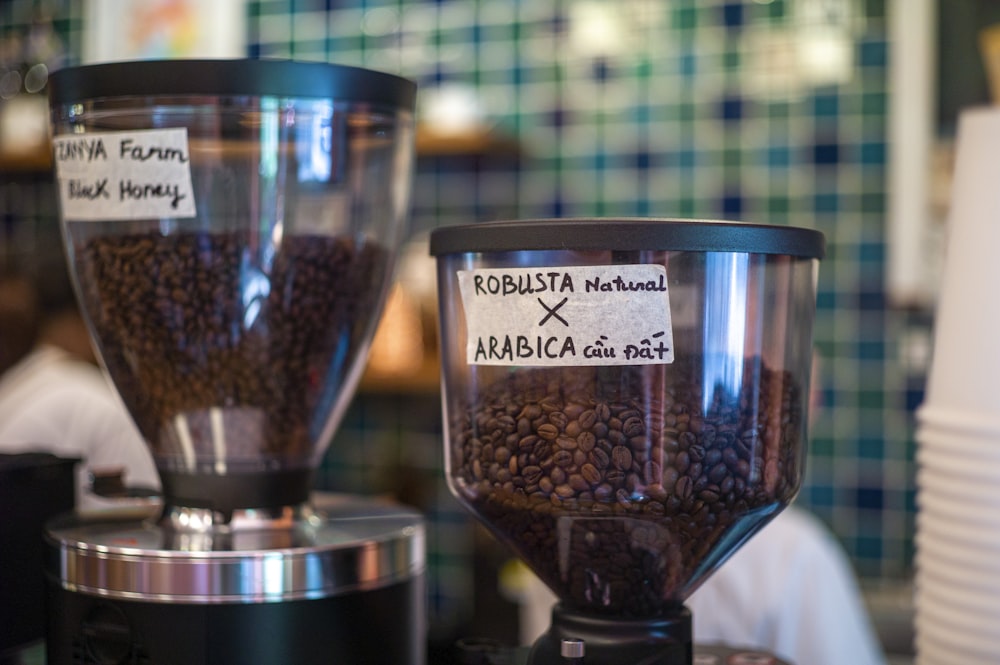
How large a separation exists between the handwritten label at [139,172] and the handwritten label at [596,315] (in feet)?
0.81

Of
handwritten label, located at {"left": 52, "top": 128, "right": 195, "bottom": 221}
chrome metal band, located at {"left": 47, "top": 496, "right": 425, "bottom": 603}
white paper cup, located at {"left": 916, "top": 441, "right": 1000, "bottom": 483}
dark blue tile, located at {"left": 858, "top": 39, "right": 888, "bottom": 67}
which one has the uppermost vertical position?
dark blue tile, located at {"left": 858, "top": 39, "right": 888, "bottom": 67}

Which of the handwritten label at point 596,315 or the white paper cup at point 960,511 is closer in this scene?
the handwritten label at point 596,315

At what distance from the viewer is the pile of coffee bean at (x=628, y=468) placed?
59cm

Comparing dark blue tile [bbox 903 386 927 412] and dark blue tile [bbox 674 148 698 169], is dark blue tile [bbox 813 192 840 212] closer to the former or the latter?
dark blue tile [bbox 674 148 698 169]

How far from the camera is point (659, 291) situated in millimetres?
593

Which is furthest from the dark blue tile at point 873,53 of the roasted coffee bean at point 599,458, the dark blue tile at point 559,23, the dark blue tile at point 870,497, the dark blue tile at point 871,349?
the roasted coffee bean at point 599,458

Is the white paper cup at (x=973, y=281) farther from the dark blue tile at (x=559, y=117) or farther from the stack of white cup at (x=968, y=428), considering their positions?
the dark blue tile at (x=559, y=117)

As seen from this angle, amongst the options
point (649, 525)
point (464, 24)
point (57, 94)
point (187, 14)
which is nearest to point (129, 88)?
point (57, 94)

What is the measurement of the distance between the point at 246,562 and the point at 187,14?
127 inches

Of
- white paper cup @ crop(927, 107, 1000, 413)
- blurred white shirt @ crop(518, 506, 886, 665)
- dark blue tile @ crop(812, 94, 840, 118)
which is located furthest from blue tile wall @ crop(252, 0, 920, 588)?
white paper cup @ crop(927, 107, 1000, 413)

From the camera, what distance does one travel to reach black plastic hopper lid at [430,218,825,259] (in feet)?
1.91

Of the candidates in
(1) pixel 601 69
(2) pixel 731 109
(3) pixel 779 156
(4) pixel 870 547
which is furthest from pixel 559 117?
(4) pixel 870 547

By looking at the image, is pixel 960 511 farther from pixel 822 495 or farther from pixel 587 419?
pixel 822 495

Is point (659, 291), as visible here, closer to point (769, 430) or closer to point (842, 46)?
point (769, 430)
